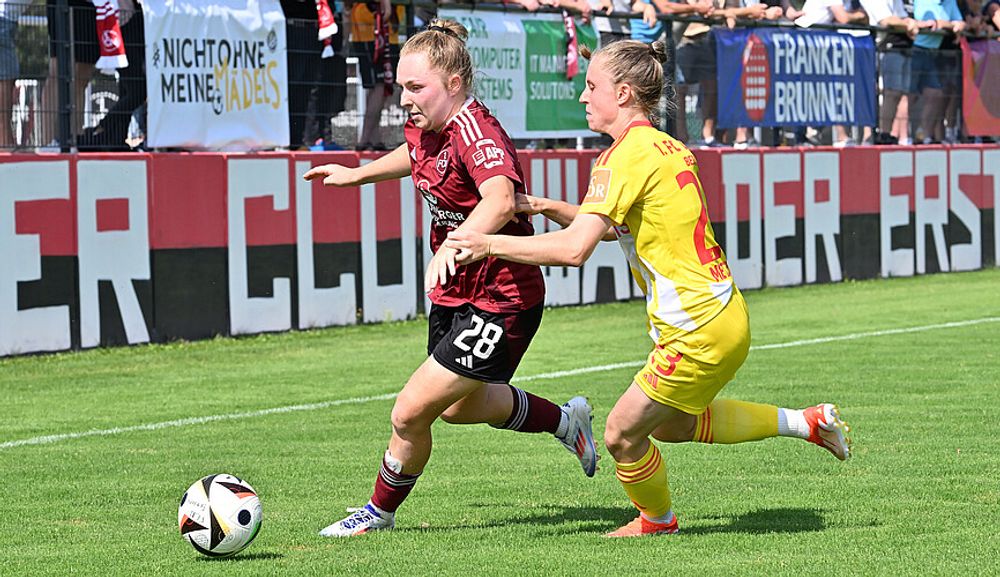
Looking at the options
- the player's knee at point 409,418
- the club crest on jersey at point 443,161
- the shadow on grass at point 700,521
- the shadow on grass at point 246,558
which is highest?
the club crest on jersey at point 443,161

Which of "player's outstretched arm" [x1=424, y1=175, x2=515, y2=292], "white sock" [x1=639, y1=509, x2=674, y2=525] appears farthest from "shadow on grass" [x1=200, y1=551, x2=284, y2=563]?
"white sock" [x1=639, y1=509, x2=674, y2=525]

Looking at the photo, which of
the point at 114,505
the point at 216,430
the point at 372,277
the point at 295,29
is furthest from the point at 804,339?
the point at 114,505

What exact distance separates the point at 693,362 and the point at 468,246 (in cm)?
107

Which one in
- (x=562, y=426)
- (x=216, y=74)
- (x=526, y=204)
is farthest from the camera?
(x=216, y=74)

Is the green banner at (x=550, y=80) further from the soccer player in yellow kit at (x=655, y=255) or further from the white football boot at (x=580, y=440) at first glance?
the soccer player in yellow kit at (x=655, y=255)

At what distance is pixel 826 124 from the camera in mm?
20781

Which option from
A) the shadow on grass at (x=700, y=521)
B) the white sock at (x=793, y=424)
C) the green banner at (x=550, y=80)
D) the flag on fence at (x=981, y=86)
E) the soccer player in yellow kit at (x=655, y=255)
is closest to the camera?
the soccer player in yellow kit at (x=655, y=255)

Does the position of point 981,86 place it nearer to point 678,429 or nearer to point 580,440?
point 580,440

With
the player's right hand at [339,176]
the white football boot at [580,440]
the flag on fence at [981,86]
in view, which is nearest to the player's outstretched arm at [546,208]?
the player's right hand at [339,176]

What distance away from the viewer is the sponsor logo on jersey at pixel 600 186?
243 inches

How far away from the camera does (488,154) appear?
648 cm

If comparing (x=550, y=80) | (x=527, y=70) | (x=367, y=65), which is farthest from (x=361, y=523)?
(x=550, y=80)

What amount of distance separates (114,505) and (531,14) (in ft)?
34.7

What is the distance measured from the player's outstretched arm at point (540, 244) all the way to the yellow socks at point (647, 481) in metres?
0.92
